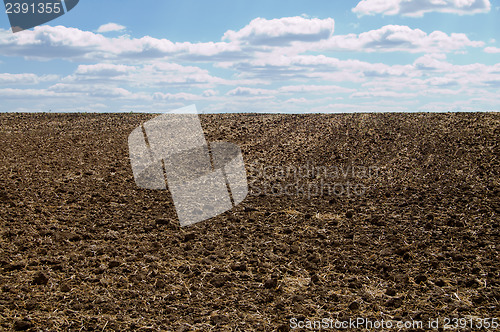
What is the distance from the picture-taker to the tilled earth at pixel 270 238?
12.8 feet

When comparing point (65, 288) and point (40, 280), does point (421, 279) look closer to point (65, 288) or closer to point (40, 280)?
point (65, 288)

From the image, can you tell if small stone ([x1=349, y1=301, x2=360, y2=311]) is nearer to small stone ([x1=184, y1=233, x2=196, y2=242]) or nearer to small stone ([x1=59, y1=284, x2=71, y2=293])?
small stone ([x1=184, y1=233, x2=196, y2=242])

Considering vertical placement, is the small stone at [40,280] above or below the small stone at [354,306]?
above

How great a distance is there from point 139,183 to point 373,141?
15.0 ft

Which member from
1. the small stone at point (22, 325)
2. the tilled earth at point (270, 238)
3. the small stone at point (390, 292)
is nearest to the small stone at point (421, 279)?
the tilled earth at point (270, 238)

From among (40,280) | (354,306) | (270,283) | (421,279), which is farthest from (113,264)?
(421,279)

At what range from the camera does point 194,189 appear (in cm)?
673

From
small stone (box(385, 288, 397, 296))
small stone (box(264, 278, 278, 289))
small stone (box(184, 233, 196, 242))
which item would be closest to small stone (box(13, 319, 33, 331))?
small stone (box(184, 233, 196, 242))

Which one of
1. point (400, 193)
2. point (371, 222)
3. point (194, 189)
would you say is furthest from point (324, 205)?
point (194, 189)

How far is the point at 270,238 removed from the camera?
5215 millimetres

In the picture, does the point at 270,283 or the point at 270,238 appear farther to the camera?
the point at 270,238

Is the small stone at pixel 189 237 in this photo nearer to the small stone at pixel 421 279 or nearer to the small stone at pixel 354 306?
the small stone at pixel 354 306

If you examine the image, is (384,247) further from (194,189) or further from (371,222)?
(194,189)

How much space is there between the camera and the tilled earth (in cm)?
390
